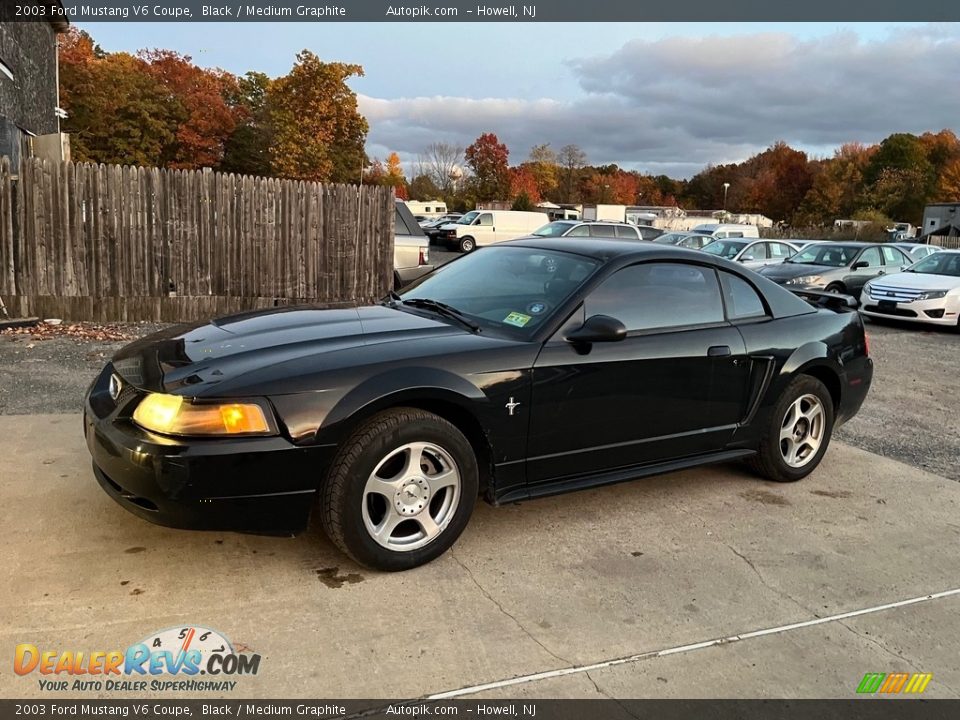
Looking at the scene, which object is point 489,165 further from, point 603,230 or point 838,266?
point 838,266

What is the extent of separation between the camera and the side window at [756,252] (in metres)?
18.0

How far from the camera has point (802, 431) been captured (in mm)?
4840

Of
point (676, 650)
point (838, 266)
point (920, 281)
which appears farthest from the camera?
point (838, 266)

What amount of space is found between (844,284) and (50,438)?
47.7 feet

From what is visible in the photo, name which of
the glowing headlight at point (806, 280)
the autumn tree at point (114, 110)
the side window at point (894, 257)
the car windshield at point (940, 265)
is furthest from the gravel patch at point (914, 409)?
the autumn tree at point (114, 110)

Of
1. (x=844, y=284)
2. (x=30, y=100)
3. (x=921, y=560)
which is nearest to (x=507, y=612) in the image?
(x=921, y=560)

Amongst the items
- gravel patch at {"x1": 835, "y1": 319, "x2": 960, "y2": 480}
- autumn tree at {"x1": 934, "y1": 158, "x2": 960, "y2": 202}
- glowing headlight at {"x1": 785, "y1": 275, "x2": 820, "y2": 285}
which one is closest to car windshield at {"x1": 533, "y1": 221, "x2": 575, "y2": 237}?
glowing headlight at {"x1": 785, "y1": 275, "x2": 820, "y2": 285}

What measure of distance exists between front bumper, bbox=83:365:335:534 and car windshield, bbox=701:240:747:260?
655 inches

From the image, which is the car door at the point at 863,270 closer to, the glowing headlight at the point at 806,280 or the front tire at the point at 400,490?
the glowing headlight at the point at 806,280

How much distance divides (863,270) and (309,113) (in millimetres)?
38957

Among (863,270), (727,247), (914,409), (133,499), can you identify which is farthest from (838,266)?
(133,499)

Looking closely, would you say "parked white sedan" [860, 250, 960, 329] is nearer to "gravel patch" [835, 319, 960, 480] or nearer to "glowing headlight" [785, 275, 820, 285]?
"gravel patch" [835, 319, 960, 480]

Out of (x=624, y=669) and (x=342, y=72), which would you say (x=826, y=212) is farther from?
(x=624, y=669)

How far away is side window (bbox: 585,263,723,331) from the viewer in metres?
4.02
